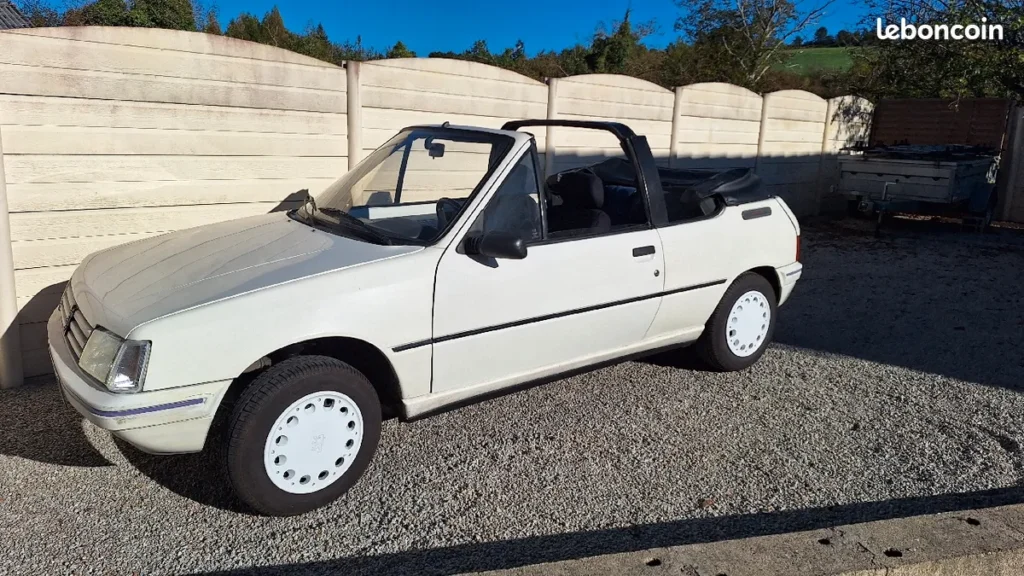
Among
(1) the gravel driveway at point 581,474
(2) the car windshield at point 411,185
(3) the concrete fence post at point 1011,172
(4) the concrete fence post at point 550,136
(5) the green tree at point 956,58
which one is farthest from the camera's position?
(5) the green tree at point 956,58

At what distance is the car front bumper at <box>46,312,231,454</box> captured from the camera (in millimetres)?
2910

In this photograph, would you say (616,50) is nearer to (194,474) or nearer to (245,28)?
(245,28)

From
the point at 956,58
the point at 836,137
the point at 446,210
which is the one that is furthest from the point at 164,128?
the point at 956,58

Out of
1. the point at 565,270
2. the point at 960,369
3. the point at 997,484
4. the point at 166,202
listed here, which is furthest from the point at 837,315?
the point at 166,202

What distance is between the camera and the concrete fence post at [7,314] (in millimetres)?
4468

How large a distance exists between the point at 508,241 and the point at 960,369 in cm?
399

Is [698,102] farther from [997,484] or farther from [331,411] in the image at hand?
[331,411]

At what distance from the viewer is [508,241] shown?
3.53m

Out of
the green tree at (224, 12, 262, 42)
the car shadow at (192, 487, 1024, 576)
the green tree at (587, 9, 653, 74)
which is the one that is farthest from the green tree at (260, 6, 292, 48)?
the car shadow at (192, 487, 1024, 576)

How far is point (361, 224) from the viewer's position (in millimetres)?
3932

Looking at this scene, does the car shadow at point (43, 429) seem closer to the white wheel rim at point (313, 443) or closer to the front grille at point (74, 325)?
the front grille at point (74, 325)

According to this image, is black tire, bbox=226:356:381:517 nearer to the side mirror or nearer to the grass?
the side mirror

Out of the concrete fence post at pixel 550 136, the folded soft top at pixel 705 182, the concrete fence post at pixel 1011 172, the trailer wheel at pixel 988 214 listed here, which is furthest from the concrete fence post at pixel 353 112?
the concrete fence post at pixel 1011 172

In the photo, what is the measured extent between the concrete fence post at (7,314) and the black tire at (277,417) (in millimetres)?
2441
